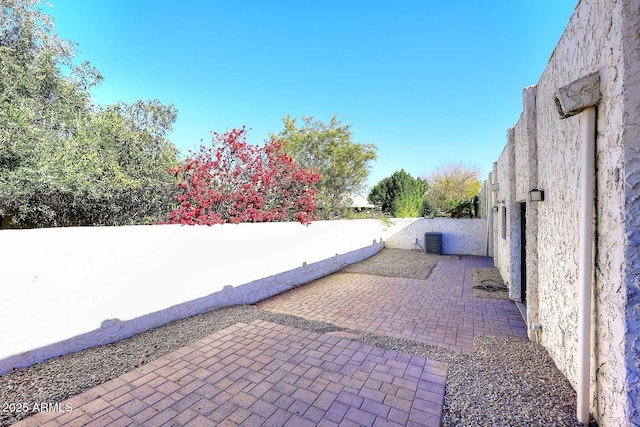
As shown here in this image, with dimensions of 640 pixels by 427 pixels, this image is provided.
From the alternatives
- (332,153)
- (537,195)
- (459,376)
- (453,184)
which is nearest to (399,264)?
(332,153)

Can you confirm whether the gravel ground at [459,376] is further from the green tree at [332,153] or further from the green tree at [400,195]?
the green tree at [400,195]

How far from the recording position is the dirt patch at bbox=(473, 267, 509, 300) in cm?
734

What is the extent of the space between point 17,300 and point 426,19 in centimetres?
1211

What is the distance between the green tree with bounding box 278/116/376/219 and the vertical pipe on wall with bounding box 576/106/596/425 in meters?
13.2

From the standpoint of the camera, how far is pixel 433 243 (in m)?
15.0

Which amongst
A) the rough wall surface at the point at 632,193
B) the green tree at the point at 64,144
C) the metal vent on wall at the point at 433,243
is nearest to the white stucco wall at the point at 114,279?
the green tree at the point at 64,144

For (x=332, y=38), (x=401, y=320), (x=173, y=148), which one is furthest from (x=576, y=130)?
(x=332, y=38)

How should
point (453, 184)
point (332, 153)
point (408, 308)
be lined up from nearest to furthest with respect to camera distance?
point (408, 308)
point (332, 153)
point (453, 184)

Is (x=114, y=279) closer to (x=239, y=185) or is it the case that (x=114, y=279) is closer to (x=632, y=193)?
(x=239, y=185)

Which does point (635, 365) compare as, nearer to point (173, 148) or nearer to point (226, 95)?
point (173, 148)

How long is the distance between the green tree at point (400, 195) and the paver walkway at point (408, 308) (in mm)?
11669

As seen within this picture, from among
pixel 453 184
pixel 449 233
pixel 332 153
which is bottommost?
pixel 449 233

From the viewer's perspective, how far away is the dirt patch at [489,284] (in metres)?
7.34

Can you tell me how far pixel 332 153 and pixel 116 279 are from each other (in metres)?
13.3
